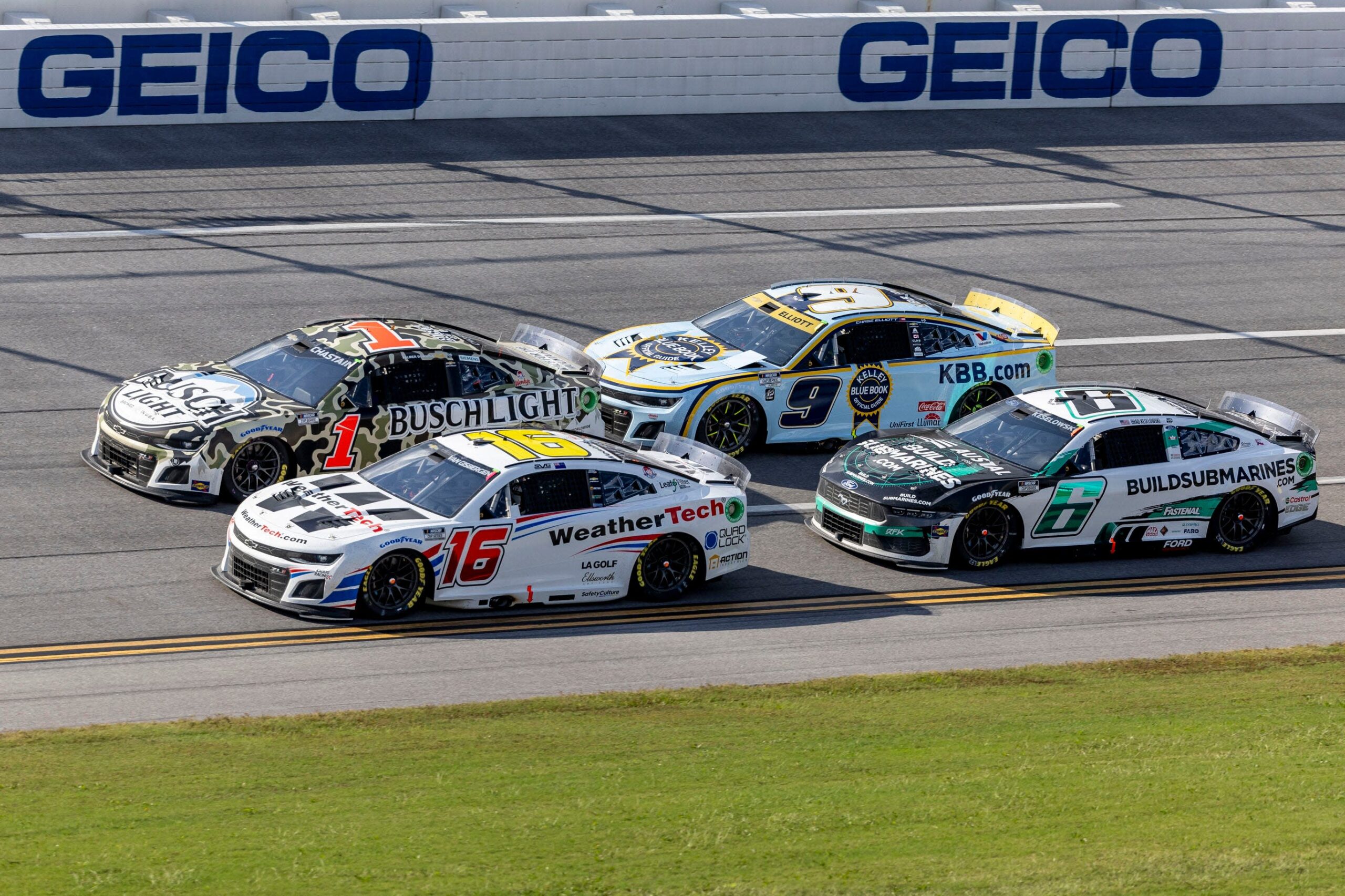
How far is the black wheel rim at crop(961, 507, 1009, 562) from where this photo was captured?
17078 millimetres

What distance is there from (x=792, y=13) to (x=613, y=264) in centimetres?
1527

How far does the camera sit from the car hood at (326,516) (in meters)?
14.5

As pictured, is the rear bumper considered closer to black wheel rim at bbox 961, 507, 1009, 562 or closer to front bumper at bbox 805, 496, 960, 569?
front bumper at bbox 805, 496, 960, 569

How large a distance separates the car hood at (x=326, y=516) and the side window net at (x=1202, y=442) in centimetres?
745

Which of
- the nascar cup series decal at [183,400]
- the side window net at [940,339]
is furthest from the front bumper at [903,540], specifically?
the nascar cup series decal at [183,400]

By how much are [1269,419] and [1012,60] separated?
17.7m

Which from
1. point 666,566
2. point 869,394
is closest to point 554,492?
point 666,566

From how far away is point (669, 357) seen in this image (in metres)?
19.9

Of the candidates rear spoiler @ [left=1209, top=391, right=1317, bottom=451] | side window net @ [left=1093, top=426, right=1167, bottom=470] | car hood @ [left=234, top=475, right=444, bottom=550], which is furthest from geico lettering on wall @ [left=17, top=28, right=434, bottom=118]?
side window net @ [left=1093, top=426, right=1167, bottom=470]

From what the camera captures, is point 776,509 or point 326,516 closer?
point 326,516

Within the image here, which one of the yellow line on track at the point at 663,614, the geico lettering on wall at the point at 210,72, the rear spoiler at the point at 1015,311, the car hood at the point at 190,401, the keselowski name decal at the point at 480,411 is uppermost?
the geico lettering on wall at the point at 210,72

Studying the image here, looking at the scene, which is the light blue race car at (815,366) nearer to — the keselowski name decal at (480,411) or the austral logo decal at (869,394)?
the austral logo decal at (869,394)

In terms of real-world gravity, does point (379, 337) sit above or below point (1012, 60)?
below

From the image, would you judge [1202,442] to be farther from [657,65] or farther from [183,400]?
[657,65]
